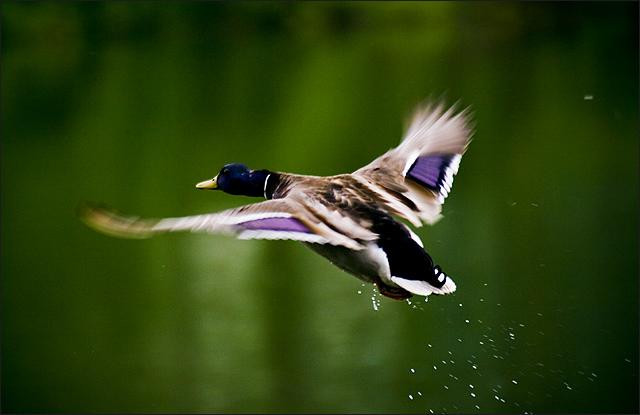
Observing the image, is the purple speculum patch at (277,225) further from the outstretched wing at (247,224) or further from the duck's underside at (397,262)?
the duck's underside at (397,262)

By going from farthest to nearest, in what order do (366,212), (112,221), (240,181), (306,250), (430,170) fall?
(306,250) → (240,181) → (430,170) → (366,212) → (112,221)

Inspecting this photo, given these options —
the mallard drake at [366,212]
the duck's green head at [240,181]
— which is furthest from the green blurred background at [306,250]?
the duck's green head at [240,181]

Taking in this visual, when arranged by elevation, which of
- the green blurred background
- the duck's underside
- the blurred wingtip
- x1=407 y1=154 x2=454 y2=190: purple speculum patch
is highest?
the blurred wingtip

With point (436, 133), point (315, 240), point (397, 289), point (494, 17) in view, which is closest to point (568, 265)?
point (436, 133)

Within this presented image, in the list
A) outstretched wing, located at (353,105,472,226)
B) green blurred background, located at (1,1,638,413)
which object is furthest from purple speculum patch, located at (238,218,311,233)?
green blurred background, located at (1,1,638,413)

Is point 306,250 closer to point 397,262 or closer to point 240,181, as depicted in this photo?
point 240,181

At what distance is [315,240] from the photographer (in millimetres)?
3676

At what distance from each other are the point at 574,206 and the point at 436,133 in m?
4.27

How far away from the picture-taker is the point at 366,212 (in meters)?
3.98

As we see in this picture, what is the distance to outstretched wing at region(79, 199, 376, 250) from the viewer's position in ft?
11.5

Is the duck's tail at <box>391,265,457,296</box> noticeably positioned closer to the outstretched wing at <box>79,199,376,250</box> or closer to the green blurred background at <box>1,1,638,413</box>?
the outstretched wing at <box>79,199,376,250</box>

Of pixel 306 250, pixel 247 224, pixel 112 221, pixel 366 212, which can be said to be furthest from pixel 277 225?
pixel 306 250

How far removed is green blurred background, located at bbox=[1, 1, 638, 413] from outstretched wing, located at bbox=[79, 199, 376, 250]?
185 centimetres

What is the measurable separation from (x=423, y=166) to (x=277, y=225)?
92 centimetres
